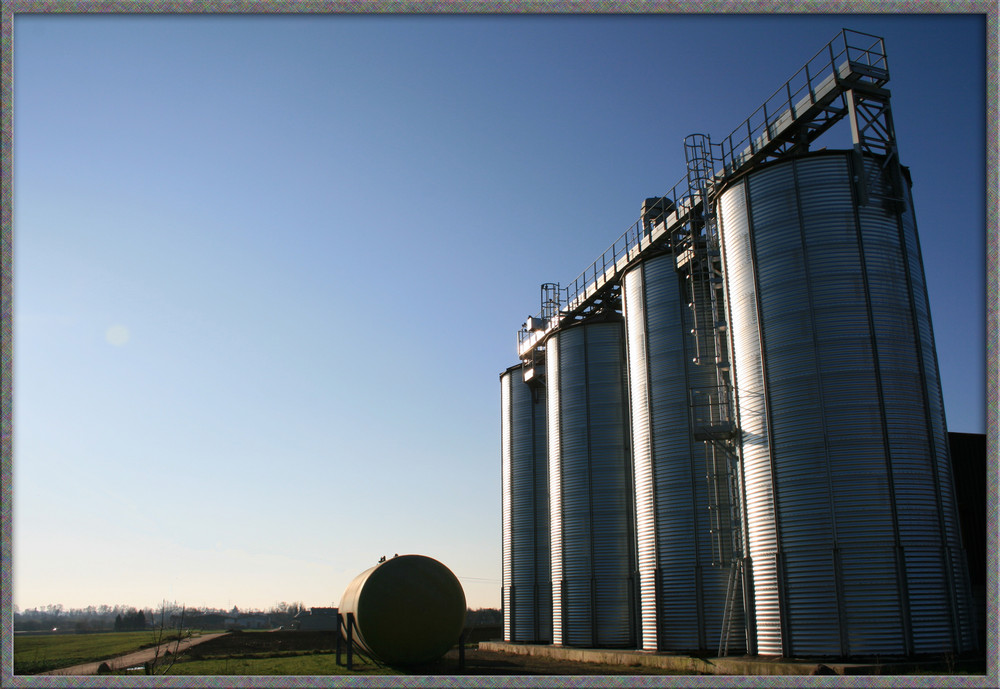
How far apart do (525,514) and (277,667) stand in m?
19.5

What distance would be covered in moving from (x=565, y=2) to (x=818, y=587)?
57.9ft

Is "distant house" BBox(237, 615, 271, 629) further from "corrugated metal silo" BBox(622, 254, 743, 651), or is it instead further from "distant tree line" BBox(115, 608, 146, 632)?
"corrugated metal silo" BBox(622, 254, 743, 651)

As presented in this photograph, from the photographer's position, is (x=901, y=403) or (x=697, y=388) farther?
(x=697, y=388)

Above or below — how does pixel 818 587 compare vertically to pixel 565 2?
below

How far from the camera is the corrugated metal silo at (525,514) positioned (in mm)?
43562

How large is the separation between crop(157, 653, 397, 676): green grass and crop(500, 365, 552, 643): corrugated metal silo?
13410mm

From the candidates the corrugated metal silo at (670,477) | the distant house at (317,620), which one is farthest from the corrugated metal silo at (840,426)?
the distant house at (317,620)

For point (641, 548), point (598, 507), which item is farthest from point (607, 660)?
point (598, 507)

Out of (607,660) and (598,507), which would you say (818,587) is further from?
(598,507)

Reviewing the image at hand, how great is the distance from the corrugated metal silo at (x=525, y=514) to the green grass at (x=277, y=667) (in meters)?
13.4

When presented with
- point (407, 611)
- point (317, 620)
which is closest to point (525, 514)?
point (407, 611)

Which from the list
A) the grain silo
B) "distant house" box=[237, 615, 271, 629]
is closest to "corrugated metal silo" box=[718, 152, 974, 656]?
the grain silo

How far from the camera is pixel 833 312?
24031mm

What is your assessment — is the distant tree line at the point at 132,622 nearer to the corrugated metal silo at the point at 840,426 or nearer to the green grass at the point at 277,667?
the green grass at the point at 277,667
